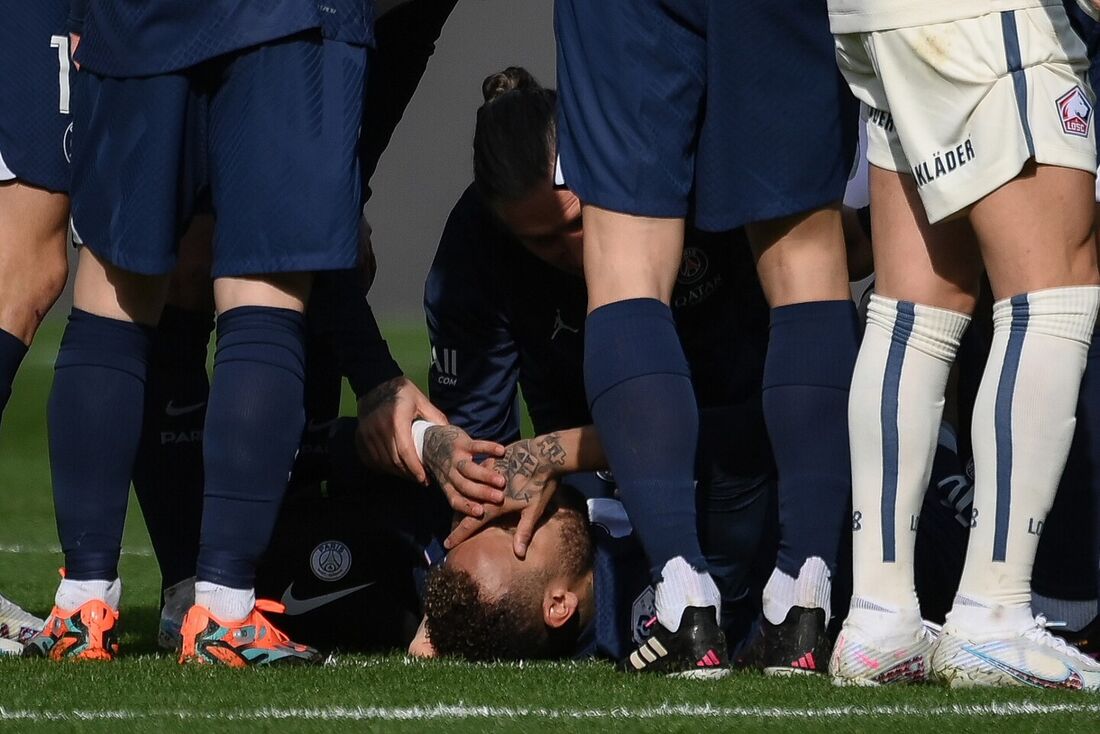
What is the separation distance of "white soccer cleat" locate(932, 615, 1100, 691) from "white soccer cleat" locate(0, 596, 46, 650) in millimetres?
1624

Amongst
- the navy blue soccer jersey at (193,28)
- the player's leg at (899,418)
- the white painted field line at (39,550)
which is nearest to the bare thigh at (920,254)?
the player's leg at (899,418)

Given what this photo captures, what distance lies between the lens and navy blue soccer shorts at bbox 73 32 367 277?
2693mm

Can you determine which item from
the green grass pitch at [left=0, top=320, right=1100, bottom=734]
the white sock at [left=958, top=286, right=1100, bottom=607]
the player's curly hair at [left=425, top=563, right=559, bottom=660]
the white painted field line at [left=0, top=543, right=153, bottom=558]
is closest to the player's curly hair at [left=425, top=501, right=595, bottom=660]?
the player's curly hair at [left=425, top=563, right=559, bottom=660]

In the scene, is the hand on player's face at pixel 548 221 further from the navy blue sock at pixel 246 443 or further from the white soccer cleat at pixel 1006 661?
the white soccer cleat at pixel 1006 661

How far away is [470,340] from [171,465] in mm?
665

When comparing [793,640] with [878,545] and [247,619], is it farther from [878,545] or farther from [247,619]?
[247,619]

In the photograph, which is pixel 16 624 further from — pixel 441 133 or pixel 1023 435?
pixel 441 133

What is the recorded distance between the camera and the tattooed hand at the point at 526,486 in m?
2.88

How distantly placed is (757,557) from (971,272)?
73cm

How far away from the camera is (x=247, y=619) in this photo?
8.79 feet

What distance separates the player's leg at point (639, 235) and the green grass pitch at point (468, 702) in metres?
0.24

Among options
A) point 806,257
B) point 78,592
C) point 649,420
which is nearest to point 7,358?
point 78,592

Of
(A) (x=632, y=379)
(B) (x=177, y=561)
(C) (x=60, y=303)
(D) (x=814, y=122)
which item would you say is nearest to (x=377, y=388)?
(B) (x=177, y=561)

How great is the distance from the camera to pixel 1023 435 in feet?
7.60
